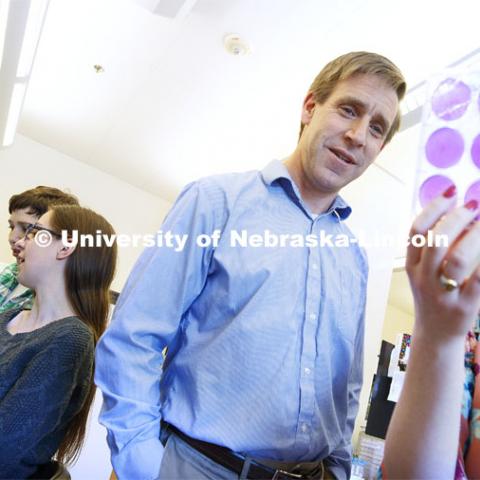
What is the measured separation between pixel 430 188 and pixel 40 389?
3.58 feet

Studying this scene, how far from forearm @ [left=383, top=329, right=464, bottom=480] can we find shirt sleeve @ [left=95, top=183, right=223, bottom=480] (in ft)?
1.84

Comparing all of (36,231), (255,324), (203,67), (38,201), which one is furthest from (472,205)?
(203,67)

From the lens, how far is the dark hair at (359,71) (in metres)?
1.16

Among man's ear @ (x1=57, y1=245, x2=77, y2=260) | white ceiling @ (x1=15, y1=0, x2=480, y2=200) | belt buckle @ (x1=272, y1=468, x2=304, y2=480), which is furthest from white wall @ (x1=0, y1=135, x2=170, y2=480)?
belt buckle @ (x1=272, y1=468, x2=304, y2=480)

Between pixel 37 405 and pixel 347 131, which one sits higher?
pixel 347 131

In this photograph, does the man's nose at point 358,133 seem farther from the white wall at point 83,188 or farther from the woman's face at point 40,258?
the white wall at point 83,188

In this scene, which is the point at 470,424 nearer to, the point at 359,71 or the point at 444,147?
the point at 444,147

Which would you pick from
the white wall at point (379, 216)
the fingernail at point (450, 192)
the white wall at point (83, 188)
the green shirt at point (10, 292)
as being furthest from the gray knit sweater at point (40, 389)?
the white wall at point (83, 188)

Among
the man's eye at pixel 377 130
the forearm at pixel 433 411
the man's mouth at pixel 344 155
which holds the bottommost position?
the forearm at pixel 433 411

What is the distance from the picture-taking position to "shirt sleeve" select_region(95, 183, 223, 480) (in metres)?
0.88

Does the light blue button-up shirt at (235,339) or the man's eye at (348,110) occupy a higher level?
the man's eye at (348,110)

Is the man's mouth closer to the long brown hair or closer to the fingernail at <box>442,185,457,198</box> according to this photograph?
the fingernail at <box>442,185,457,198</box>

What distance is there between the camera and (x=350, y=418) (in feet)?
3.85

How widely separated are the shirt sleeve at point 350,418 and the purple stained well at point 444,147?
2.33 ft
